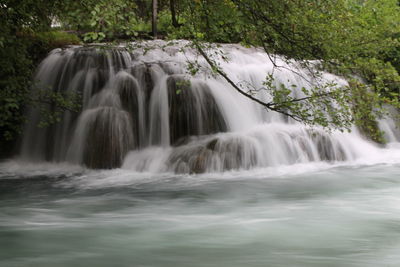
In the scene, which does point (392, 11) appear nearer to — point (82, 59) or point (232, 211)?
point (82, 59)

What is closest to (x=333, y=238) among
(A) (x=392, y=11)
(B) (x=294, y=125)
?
(B) (x=294, y=125)

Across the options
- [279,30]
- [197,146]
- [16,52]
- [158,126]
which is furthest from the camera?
[158,126]

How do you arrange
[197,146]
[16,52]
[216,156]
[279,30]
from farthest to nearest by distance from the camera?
[197,146], [216,156], [16,52], [279,30]

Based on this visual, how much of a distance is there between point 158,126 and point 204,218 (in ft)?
15.8

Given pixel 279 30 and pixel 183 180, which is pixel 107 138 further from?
pixel 279 30

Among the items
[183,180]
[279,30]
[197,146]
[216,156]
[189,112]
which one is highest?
[279,30]

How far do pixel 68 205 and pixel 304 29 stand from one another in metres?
4.24

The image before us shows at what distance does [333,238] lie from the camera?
19.1ft

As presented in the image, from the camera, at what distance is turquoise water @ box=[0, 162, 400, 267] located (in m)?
5.22

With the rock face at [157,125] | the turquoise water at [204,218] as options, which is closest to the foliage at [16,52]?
the turquoise water at [204,218]

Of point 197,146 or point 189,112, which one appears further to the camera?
point 189,112

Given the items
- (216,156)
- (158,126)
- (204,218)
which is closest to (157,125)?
(158,126)

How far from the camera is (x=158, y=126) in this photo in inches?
453

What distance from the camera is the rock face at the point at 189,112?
452 inches
